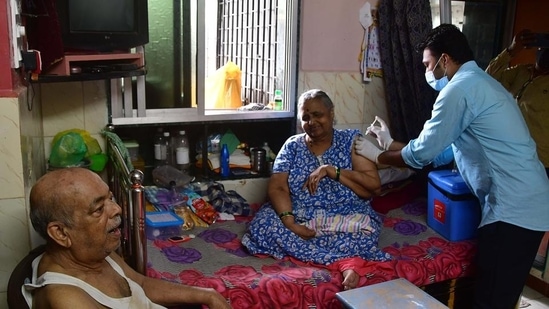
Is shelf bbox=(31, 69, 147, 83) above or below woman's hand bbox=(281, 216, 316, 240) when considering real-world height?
above

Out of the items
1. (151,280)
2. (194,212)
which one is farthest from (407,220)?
(151,280)

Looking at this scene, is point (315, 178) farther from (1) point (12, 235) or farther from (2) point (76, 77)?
(1) point (12, 235)

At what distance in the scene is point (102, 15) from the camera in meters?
2.18

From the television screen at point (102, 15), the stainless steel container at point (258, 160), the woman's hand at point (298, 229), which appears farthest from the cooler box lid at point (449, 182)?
the television screen at point (102, 15)

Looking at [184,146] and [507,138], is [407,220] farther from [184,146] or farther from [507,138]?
[184,146]

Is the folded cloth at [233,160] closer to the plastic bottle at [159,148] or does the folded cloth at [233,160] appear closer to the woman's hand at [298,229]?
the plastic bottle at [159,148]

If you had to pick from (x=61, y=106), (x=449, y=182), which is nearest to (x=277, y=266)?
(x=449, y=182)

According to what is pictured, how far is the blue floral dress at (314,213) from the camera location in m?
2.36

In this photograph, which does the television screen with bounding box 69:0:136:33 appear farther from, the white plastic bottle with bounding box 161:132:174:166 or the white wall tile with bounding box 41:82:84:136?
the white plastic bottle with bounding box 161:132:174:166

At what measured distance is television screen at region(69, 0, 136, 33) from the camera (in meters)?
2.12

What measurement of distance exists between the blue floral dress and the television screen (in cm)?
98

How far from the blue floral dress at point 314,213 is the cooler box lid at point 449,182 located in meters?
0.40

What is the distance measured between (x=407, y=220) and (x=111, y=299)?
1919mm

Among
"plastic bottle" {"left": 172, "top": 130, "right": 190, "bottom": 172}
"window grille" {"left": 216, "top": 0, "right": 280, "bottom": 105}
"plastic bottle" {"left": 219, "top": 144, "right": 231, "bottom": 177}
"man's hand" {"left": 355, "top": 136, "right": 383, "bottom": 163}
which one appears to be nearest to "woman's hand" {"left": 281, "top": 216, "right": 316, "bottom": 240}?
"man's hand" {"left": 355, "top": 136, "right": 383, "bottom": 163}
